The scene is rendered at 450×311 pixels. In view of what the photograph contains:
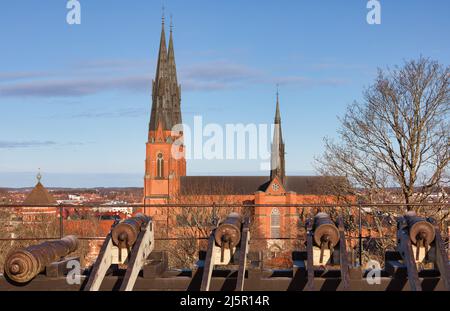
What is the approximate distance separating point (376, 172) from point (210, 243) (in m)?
13.3

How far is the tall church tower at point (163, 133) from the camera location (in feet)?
237

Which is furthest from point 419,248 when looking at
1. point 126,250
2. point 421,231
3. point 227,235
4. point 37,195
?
point 37,195

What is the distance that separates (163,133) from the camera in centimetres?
7388

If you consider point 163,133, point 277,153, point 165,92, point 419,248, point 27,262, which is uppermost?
point 165,92

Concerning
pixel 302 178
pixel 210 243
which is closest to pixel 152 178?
pixel 302 178

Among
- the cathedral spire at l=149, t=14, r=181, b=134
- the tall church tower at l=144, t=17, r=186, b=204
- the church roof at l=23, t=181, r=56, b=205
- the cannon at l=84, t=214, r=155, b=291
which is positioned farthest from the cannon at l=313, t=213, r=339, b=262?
the cathedral spire at l=149, t=14, r=181, b=134

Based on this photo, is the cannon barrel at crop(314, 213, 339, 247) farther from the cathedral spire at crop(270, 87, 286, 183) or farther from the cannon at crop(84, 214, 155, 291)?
the cathedral spire at crop(270, 87, 286, 183)

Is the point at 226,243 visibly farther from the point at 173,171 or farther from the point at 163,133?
the point at 173,171

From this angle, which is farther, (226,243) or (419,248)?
(226,243)

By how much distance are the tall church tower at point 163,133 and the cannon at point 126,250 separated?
66.1 meters

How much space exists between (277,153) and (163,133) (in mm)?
14524

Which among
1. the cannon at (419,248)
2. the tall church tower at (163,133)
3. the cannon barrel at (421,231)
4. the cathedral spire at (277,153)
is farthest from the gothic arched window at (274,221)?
the cannon barrel at (421,231)

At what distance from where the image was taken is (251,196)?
7281cm
